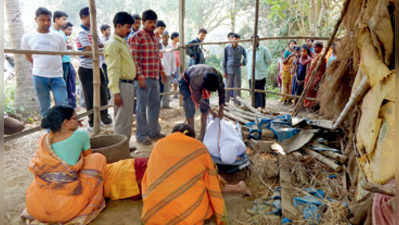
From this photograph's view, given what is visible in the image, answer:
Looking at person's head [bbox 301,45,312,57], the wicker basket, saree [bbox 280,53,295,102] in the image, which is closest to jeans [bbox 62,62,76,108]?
the wicker basket

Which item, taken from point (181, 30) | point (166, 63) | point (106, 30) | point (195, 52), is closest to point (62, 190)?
point (106, 30)

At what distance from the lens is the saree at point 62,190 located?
2.18 meters

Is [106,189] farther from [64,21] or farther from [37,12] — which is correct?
[64,21]

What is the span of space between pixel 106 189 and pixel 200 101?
61.7 inches

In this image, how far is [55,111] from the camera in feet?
7.22

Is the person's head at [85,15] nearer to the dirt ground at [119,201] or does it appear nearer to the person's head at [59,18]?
the person's head at [59,18]

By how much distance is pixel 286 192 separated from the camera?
103 inches

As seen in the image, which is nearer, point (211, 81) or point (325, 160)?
point (325, 160)

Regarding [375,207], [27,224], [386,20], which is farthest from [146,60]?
[375,207]

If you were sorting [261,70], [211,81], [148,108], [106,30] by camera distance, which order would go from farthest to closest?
1. [261,70]
2. [106,30]
3. [148,108]
4. [211,81]

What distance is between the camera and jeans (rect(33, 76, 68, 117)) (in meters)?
3.91

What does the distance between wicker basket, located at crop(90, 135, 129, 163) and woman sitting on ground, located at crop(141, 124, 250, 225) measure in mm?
803

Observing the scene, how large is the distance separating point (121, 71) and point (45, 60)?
1264 millimetres

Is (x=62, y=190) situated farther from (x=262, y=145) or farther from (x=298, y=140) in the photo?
(x=298, y=140)
